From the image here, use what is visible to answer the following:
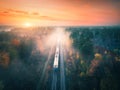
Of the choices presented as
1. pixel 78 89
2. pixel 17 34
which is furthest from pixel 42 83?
pixel 17 34

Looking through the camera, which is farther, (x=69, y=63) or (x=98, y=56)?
(x=69, y=63)

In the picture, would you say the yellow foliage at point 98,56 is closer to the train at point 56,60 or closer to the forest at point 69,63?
the forest at point 69,63

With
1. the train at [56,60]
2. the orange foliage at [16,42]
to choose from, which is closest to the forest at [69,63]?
the orange foliage at [16,42]

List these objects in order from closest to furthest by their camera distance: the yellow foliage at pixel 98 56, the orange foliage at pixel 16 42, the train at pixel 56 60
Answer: the yellow foliage at pixel 98 56 < the train at pixel 56 60 < the orange foliage at pixel 16 42

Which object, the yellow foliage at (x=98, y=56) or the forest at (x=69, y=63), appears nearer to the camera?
the forest at (x=69, y=63)

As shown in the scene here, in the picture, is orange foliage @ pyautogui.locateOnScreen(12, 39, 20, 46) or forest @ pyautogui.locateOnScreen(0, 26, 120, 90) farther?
orange foliage @ pyautogui.locateOnScreen(12, 39, 20, 46)

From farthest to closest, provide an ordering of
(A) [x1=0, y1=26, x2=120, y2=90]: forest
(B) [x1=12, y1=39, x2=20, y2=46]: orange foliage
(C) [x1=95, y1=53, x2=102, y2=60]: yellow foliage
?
(B) [x1=12, y1=39, x2=20, y2=46]: orange foliage
(C) [x1=95, y1=53, x2=102, y2=60]: yellow foliage
(A) [x1=0, y1=26, x2=120, y2=90]: forest

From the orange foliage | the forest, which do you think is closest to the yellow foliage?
the forest

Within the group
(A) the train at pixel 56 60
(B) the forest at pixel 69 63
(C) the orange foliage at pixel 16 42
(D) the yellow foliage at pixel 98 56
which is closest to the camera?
(B) the forest at pixel 69 63

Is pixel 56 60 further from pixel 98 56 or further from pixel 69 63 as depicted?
pixel 98 56

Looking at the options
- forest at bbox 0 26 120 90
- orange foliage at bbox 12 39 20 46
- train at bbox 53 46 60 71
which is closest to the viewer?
forest at bbox 0 26 120 90

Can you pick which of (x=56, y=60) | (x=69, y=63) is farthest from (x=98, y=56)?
(x=56, y=60)

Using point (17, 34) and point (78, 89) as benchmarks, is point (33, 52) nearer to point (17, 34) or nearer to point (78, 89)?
point (17, 34)

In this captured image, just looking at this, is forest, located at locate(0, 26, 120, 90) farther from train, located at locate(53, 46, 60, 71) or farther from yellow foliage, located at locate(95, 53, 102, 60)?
train, located at locate(53, 46, 60, 71)
